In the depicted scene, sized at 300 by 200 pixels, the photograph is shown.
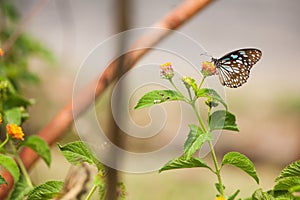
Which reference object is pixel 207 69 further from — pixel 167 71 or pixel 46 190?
pixel 46 190

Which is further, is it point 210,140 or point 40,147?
point 40,147

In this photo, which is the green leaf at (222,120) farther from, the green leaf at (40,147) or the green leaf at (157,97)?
the green leaf at (40,147)

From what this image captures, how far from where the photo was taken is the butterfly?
0.57 meters

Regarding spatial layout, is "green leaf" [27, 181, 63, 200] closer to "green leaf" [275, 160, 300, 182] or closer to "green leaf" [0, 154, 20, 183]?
"green leaf" [0, 154, 20, 183]

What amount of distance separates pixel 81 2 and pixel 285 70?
125cm

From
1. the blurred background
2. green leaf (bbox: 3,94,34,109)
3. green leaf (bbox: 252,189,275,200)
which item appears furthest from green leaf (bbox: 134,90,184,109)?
the blurred background

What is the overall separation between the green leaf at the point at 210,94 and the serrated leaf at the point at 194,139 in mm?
31

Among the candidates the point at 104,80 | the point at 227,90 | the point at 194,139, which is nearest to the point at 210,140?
the point at 194,139

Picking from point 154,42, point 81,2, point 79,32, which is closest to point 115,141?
point 154,42

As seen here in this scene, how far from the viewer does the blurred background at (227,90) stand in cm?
204

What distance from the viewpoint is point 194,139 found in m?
0.54

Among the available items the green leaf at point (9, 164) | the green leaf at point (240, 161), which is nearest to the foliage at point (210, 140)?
the green leaf at point (240, 161)

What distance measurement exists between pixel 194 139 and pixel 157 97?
0.05m

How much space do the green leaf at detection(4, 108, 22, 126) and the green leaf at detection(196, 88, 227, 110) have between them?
0.78 ft
